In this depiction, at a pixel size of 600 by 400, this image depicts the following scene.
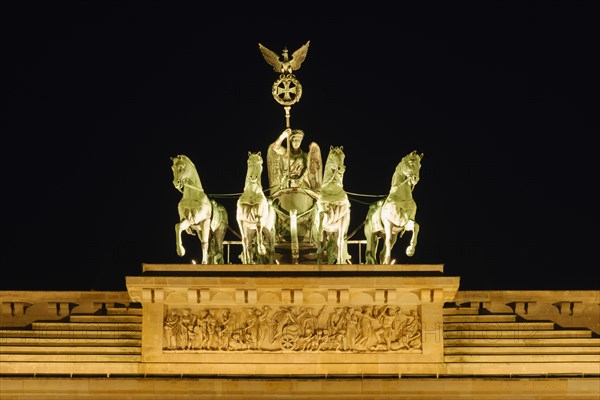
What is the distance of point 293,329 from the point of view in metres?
43.0

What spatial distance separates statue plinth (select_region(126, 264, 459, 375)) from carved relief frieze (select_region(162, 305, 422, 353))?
0.02m

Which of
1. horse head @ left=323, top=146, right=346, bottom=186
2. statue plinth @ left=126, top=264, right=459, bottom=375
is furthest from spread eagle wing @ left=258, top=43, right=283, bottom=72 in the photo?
statue plinth @ left=126, top=264, right=459, bottom=375

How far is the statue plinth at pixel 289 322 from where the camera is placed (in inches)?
1689

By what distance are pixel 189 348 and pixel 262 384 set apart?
160cm

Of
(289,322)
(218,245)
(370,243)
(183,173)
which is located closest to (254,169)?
(183,173)

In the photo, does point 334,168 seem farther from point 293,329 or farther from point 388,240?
point 293,329

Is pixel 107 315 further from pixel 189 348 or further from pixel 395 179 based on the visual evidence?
pixel 395 179

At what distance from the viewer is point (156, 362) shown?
42906 millimetres

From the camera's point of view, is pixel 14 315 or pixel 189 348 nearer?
pixel 189 348

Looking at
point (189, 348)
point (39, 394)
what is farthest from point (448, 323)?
point (39, 394)

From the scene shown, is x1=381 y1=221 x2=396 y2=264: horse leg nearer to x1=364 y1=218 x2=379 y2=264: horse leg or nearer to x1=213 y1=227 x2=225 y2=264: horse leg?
x1=364 y1=218 x2=379 y2=264: horse leg

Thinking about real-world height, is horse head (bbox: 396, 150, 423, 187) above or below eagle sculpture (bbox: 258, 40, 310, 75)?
below

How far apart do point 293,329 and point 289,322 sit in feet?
0.49

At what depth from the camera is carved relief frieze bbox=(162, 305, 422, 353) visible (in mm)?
43000
